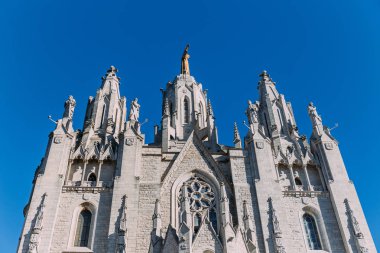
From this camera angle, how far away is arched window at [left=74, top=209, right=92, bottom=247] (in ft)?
74.0

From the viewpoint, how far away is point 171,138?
33.5m

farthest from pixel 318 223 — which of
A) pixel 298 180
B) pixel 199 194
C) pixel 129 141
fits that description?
pixel 129 141

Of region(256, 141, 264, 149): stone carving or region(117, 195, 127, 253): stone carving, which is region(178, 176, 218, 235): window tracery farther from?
region(256, 141, 264, 149): stone carving

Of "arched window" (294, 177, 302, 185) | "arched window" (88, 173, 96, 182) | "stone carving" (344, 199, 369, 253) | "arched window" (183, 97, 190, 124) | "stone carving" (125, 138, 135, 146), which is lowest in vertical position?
"stone carving" (344, 199, 369, 253)

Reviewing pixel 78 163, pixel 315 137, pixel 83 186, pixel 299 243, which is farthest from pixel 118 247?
pixel 315 137

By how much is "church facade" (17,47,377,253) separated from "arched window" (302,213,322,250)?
56 millimetres

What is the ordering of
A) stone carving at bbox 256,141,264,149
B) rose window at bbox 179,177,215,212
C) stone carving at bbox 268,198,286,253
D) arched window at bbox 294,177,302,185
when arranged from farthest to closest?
stone carving at bbox 256,141,264,149, arched window at bbox 294,177,302,185, rose window at bbox 179,177,215,212, stone carving at bbox 268,198,286,253

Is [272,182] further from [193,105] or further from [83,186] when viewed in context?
[193,105]

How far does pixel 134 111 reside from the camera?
29953 millimetres

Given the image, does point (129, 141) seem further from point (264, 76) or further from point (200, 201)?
point (264, 76)

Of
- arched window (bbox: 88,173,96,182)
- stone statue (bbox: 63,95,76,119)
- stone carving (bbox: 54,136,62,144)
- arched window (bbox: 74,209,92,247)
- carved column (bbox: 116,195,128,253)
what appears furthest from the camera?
stone statue (bbox: 63,95,76,119)

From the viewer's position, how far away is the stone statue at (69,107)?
28.8 meters

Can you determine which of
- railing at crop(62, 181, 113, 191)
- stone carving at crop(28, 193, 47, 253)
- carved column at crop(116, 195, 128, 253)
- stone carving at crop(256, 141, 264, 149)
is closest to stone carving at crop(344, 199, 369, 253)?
stone carving at crop(256, 141, 264, 149)

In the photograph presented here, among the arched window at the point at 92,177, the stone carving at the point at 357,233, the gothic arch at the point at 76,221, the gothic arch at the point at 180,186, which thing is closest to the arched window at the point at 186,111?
the gothic arch at the point at 180,186
